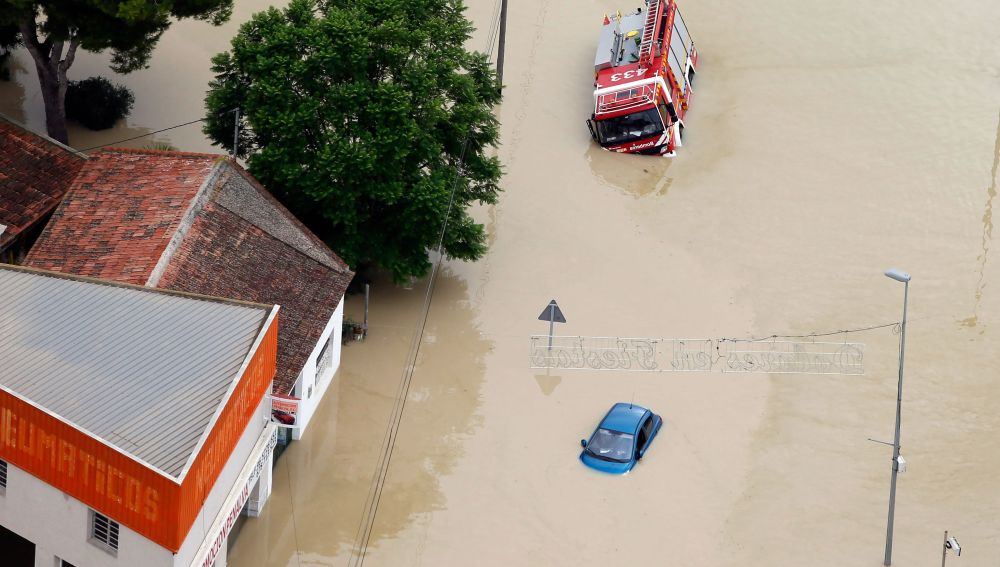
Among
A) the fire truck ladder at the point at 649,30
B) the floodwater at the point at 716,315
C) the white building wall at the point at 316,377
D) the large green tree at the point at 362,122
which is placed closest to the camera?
the floodwater at the point at 716,315

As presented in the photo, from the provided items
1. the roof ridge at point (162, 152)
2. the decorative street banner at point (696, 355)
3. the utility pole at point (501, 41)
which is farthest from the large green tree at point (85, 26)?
the decorative street banner at point (696, 355)

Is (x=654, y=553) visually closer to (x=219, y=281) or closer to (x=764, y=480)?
(x=764, y=480)

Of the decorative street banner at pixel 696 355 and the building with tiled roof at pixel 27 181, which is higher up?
the building with tiled roof at pixel 27 181

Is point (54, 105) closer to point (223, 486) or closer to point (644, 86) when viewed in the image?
point (644, 86)

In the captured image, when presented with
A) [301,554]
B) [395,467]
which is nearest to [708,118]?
[395,467]

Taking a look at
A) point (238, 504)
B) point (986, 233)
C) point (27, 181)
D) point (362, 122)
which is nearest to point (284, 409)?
point (238, 504)

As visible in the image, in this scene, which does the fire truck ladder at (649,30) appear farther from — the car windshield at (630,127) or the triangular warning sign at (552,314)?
the triangular warning sign at (552,314)

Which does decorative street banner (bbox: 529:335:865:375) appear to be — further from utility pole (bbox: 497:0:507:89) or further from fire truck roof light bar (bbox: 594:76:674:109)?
utility pole (bbox: 497:0:507:89)
